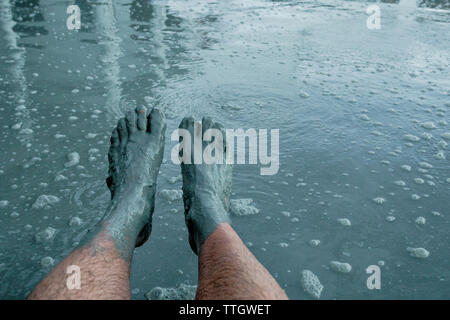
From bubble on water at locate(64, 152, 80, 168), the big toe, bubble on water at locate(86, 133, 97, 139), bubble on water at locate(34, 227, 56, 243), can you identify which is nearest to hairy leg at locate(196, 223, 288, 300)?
bubble on water at locate(34, 227, 56, 243)

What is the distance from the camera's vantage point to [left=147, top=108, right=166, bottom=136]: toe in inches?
76.2

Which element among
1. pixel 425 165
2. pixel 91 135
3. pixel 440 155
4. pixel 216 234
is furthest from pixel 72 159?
pixel 440 155

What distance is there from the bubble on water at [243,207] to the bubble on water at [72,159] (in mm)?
901

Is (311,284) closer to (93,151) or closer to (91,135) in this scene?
(93,151)

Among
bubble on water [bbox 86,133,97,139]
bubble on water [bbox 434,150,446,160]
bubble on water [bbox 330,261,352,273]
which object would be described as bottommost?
bubble on water [bbox 330,261,352,273]

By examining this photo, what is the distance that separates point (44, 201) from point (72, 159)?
35 cm

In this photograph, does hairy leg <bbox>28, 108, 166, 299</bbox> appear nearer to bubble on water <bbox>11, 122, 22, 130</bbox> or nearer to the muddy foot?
the muddy foot

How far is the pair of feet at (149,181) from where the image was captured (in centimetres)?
140

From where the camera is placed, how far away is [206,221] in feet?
4.49

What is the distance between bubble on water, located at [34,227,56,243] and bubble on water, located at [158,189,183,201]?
515 mm

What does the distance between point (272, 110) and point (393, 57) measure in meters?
2.01

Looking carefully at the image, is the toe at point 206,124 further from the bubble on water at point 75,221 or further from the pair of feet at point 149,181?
the bubble on water at point 75,221
